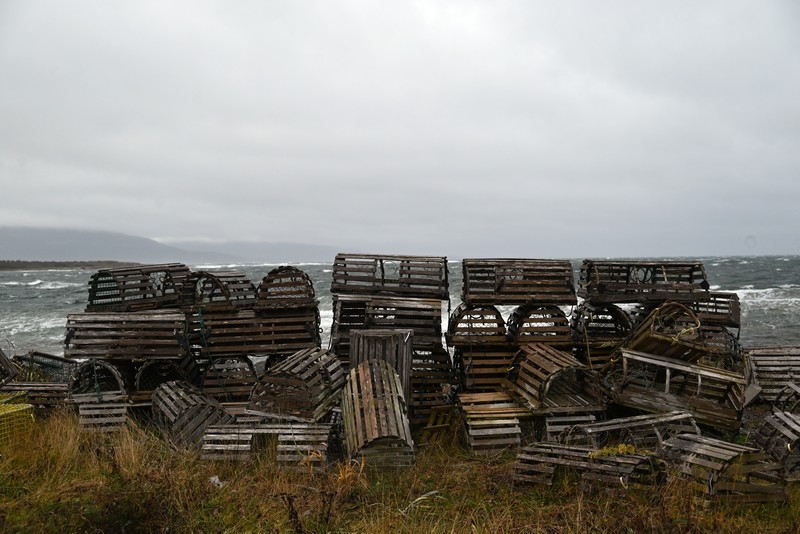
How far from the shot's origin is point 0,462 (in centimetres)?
566

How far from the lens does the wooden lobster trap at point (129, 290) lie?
31.7ft

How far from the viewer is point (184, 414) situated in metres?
7.21

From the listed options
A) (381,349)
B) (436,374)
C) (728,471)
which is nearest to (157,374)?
(381,349)

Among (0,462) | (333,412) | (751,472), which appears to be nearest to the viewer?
(751,472)

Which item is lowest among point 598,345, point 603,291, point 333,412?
point 333,412

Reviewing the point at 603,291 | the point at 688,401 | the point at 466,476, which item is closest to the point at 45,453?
the point at 466,476

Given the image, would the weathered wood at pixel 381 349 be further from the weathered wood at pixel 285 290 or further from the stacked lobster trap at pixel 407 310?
the weathered wood at pixel 285 290

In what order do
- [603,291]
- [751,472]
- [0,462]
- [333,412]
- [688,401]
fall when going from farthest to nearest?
[603,291] → [333,412] → [688,401] → [0,462] → [751,472]

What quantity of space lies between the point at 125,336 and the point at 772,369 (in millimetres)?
11492

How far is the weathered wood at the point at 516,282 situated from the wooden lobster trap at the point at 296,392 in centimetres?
324

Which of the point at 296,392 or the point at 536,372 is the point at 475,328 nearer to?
the point at 536,372

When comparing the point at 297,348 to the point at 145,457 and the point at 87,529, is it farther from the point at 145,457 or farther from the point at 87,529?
the point at 87,529

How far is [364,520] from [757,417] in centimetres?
832

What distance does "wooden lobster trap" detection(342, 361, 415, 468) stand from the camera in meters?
5.92
